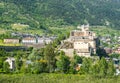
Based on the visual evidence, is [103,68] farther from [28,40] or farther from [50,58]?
[28,40]

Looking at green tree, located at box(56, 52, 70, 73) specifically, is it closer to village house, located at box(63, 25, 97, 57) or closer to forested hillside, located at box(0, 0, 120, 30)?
village house, located at box(63, 25, 97, 57)

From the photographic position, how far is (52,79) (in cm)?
3170

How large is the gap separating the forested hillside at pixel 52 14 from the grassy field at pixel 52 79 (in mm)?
48069

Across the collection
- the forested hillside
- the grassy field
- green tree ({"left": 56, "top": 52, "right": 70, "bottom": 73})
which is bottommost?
the grassy field

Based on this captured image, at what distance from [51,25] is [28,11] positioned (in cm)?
1327

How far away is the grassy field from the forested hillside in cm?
4807

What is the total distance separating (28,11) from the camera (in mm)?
105062

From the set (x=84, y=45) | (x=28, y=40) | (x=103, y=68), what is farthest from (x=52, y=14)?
(x=103, y=68)

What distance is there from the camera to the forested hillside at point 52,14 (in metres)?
91.7

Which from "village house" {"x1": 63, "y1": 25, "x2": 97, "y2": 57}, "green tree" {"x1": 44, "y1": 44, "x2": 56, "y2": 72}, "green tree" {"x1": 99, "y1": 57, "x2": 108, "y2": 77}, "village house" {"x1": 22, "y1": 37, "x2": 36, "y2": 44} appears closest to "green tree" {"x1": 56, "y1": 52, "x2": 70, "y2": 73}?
"green tree" {"x1": 44, "y1": 44, "x2": 56, "y2": 72}

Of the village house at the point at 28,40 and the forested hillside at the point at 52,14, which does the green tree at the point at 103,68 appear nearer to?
the village house at the point at 28,40

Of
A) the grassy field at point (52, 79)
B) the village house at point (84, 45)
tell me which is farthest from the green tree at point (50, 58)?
the village house at point (84, 45)

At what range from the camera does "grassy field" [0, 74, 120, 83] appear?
30.9 m

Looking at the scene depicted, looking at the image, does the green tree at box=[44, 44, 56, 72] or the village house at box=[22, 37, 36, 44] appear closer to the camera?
the green tree at box=[44, 44, 56, 72]
